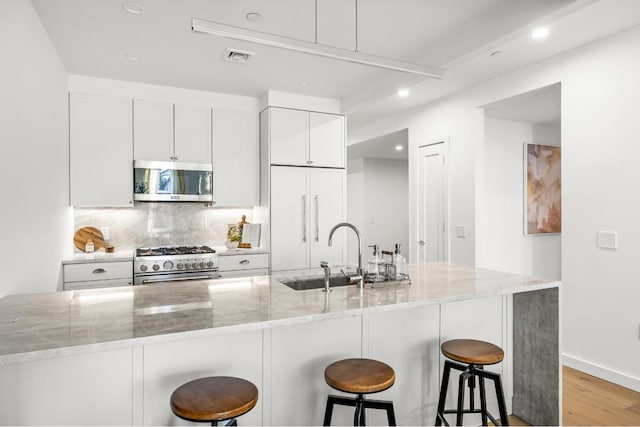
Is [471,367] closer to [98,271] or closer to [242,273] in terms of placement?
[242,273]

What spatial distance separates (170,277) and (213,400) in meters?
2.62

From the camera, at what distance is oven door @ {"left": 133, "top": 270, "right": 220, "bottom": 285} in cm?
372

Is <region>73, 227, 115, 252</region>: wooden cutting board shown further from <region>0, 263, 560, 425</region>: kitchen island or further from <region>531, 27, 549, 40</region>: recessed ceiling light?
<region>531, 27, 549, 40</region>: recessed ceiling light

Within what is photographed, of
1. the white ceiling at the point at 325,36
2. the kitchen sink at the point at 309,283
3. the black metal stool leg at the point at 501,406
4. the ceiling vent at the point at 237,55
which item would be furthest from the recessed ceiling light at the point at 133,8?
the black metal stool leg at the point at 501,406

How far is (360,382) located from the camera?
1634 millimetres

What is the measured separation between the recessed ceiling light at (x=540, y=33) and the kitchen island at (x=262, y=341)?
5.57ft

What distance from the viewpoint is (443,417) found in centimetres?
213

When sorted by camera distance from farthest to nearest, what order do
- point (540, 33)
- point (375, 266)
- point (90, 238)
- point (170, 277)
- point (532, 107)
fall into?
point (532, 107) < point (90, 238) < point (170, 277) < point (540, 33) < point (375, 266)

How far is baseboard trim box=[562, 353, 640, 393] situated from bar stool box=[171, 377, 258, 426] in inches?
116

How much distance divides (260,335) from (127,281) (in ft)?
8.14

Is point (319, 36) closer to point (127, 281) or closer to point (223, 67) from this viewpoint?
point (223, 67)

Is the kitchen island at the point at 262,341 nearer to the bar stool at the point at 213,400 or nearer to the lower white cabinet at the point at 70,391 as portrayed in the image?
the lower white cabinet at the point at 70,391

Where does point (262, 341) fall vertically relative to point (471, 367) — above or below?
above

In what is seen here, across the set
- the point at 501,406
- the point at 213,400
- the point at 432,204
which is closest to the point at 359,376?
the point at 213,400
